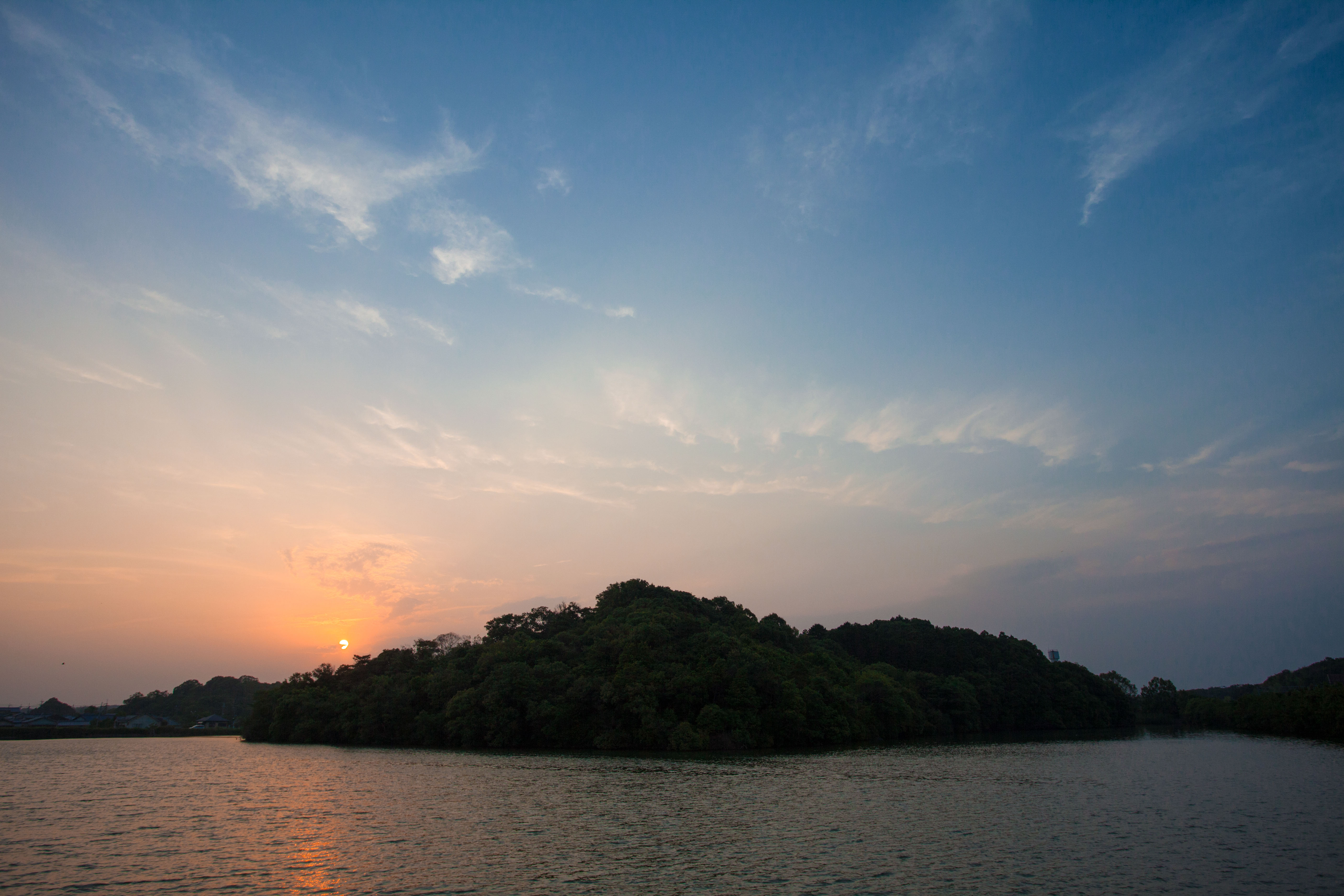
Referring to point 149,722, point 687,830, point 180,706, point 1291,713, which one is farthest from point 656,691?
point 180,706

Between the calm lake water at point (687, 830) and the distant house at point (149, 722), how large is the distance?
119 m

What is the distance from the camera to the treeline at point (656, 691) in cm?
7875

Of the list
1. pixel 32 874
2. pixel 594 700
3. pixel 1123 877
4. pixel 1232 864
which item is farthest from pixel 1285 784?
pixel 594 700

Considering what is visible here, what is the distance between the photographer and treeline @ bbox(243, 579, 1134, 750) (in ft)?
258

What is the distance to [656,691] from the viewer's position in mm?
77938

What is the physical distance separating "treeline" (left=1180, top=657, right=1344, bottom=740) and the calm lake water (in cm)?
3837

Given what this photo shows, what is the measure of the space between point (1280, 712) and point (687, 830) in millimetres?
107152

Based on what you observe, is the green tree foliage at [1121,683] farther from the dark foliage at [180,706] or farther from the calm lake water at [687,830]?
the dark foliage at [180,706]

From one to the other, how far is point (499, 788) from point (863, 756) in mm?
36122

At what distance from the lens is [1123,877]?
63.2ft

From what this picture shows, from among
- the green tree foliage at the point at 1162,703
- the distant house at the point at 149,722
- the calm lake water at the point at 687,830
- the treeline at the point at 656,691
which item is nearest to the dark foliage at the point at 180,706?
the distant house at the point at 149,722

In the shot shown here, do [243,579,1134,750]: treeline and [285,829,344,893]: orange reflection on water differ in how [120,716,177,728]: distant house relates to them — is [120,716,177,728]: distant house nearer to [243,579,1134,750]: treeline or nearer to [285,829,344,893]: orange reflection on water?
[243,579,1134,750]: treeline

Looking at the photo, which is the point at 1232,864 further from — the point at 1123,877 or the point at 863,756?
the point at 863,756

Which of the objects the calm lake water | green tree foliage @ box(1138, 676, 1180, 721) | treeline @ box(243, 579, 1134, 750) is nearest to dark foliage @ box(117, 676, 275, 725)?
treeline @ box(243, 579, 1134, 750)
